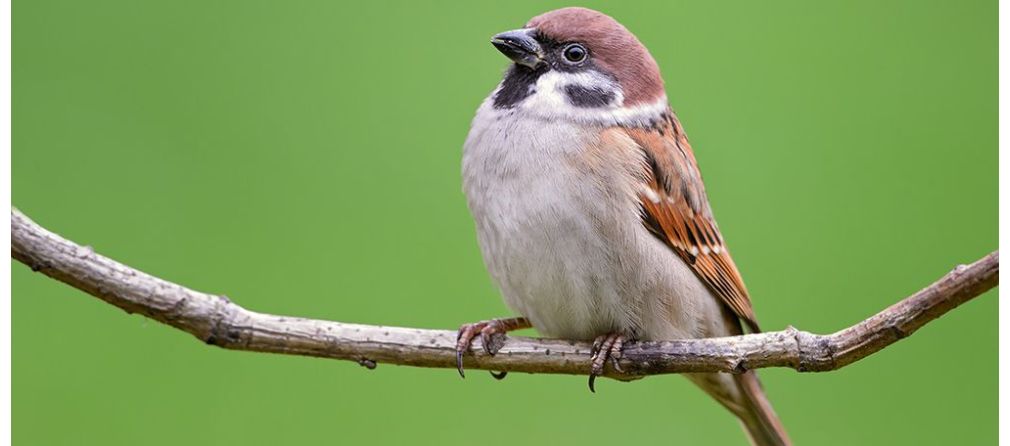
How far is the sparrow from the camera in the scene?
9.09ft

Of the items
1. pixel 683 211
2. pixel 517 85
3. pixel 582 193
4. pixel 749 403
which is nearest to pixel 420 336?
pixel 582 193

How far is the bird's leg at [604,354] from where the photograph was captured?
2.79 meters

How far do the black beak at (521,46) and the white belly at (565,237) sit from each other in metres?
0.15

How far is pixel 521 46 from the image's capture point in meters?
2.82

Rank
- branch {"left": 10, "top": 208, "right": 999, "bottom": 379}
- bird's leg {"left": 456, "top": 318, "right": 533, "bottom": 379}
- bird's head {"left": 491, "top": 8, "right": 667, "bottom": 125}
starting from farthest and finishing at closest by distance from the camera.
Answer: bird's head {"left": 491, "top": 8, "right": 667, "bottom": 125}, bird's leg {"left": 456, "top": 318, "right": 533, "bottom": 379}, branch {"left": 10, "top": 208, "right": 999, "bottom": 379}

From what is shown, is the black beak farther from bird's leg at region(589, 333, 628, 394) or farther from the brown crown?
bird's leg at region(589, 333, 628, 394)

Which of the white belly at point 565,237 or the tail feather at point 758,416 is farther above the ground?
the white belly at point 565,237

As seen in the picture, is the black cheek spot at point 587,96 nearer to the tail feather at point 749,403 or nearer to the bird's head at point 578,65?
the bird's head at point 578,65

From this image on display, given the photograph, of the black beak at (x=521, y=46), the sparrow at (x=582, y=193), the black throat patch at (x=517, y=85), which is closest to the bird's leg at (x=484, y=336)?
the sparrow at (x=582, y=193)

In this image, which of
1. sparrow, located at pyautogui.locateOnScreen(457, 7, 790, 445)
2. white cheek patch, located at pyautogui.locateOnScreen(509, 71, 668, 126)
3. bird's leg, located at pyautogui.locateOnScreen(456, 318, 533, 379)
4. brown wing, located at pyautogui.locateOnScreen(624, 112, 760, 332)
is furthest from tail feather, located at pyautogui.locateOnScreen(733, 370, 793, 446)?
white cheek patch, located at pyautogui.locateOnScreen(509, 71, 668, 126)

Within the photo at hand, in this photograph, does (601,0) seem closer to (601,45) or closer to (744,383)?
(601,45)

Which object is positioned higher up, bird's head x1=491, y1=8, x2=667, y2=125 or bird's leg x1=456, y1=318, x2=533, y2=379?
bird's head x1=491, y1=8, x2=667, y2=125

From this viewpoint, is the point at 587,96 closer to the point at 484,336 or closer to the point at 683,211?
the point at 683,211

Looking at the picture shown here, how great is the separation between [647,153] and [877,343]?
0.85 metres
